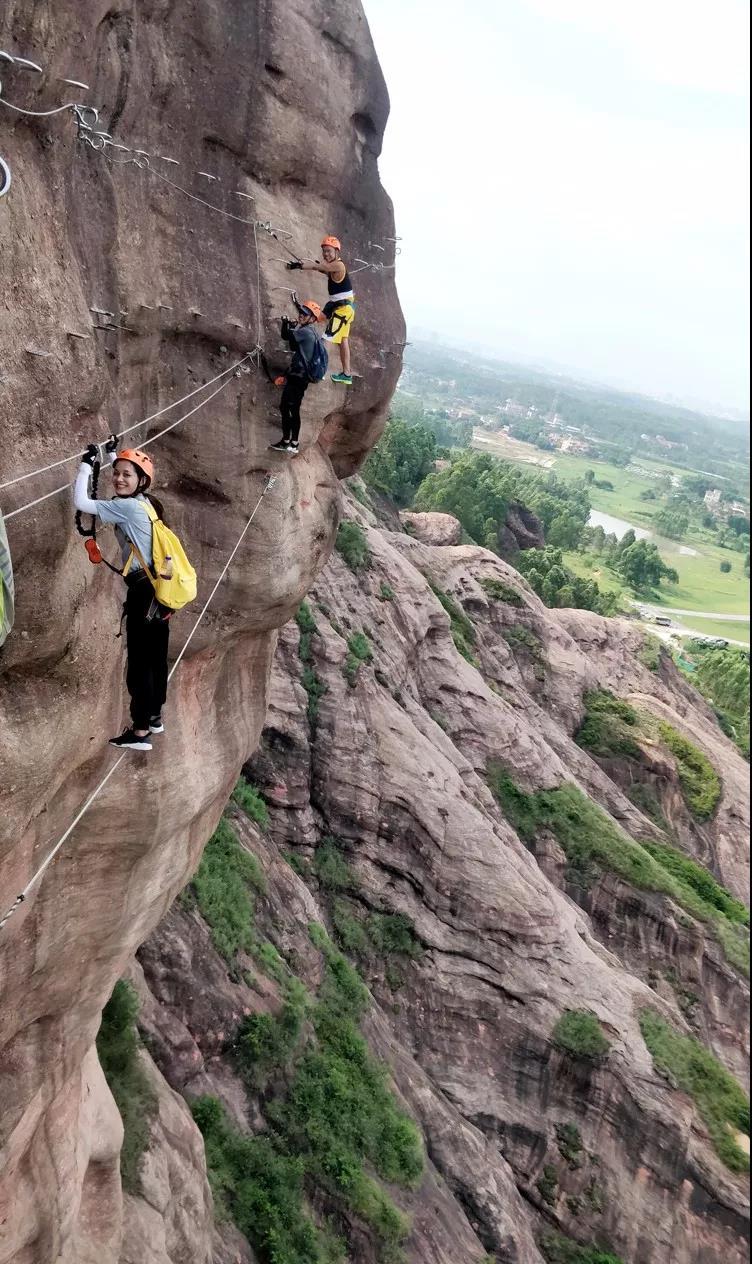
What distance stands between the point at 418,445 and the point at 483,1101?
51.5 meters

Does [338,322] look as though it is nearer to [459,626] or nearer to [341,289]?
[341,289]

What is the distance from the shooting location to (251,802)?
20.4 metres

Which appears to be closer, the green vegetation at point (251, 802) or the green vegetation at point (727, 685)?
the green vegetation at point (251, 802)

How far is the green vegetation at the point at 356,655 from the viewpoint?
75.8 feet

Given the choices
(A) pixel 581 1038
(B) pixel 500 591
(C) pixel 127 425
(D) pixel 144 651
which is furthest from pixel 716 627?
(D) pixel 144 651

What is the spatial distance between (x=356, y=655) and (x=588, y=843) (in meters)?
11.0

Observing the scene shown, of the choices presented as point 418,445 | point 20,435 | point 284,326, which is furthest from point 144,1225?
point 418,445

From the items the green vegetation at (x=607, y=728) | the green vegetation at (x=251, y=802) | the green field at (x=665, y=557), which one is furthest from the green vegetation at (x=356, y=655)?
the green field at (x=665, y=557)

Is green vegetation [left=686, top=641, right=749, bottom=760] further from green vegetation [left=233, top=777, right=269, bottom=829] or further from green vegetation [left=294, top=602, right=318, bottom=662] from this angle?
green vegetation [left=233, top=777, right=269, bottom=829]

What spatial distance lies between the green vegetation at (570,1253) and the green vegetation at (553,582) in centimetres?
4090

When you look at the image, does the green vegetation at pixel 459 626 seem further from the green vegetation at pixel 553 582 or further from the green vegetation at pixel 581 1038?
the green vegetation at pixel 553 582

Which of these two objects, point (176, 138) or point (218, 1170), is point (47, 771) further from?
point (218, 1170)

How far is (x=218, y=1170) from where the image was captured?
573 inches

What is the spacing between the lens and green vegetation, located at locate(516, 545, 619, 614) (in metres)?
57.3
